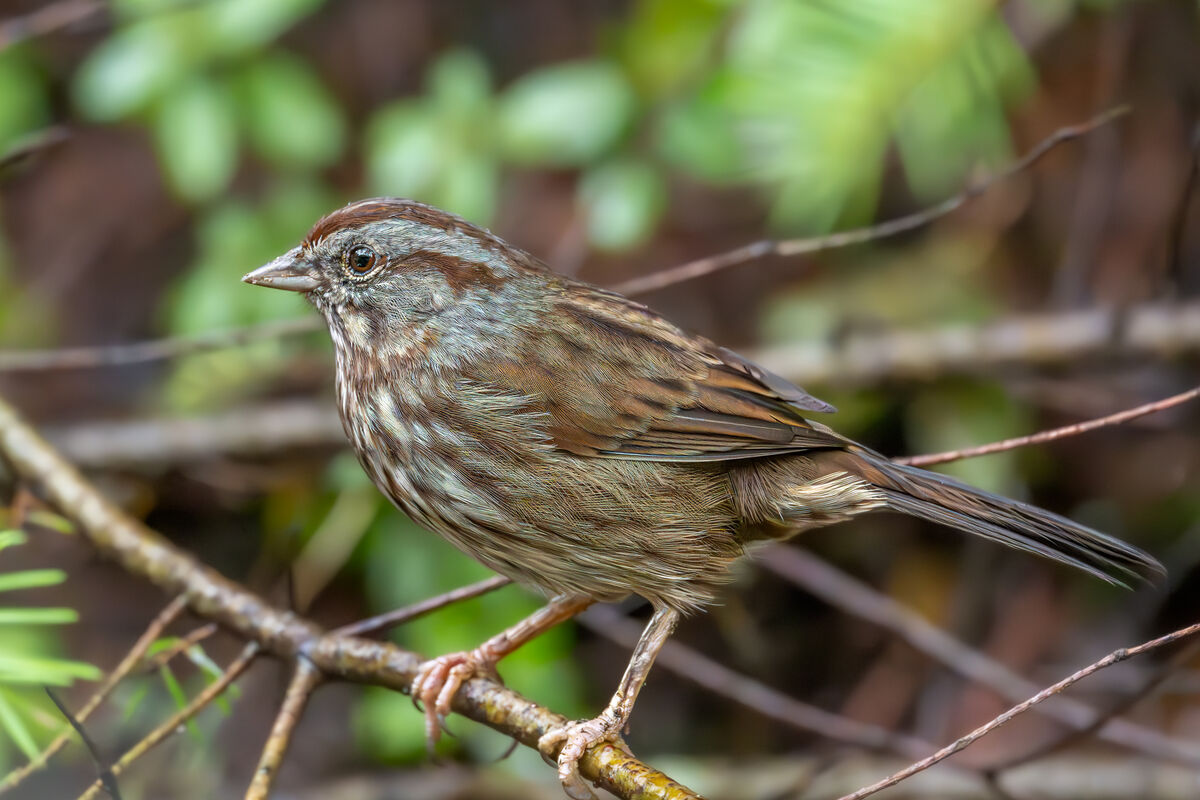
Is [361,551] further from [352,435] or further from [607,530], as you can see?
[607,530]

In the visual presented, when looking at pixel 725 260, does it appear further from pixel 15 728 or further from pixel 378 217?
pixel 15 728

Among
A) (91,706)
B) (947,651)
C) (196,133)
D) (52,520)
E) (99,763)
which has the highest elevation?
(196,133)

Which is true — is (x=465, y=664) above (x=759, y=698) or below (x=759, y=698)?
below

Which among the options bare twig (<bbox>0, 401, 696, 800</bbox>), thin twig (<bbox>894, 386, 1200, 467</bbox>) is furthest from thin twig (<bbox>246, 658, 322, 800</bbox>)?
thin twig (<bbox>894, 386, 1200, 467</bbox>)

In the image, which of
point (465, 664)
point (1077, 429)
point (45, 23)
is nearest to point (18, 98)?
point (45, 23)

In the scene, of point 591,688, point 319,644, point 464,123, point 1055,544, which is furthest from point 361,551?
point 1055,544

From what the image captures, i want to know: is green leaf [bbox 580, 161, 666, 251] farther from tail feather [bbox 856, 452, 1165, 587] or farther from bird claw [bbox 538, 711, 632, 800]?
bird claw [bbox 538, 711, 632, 800]
